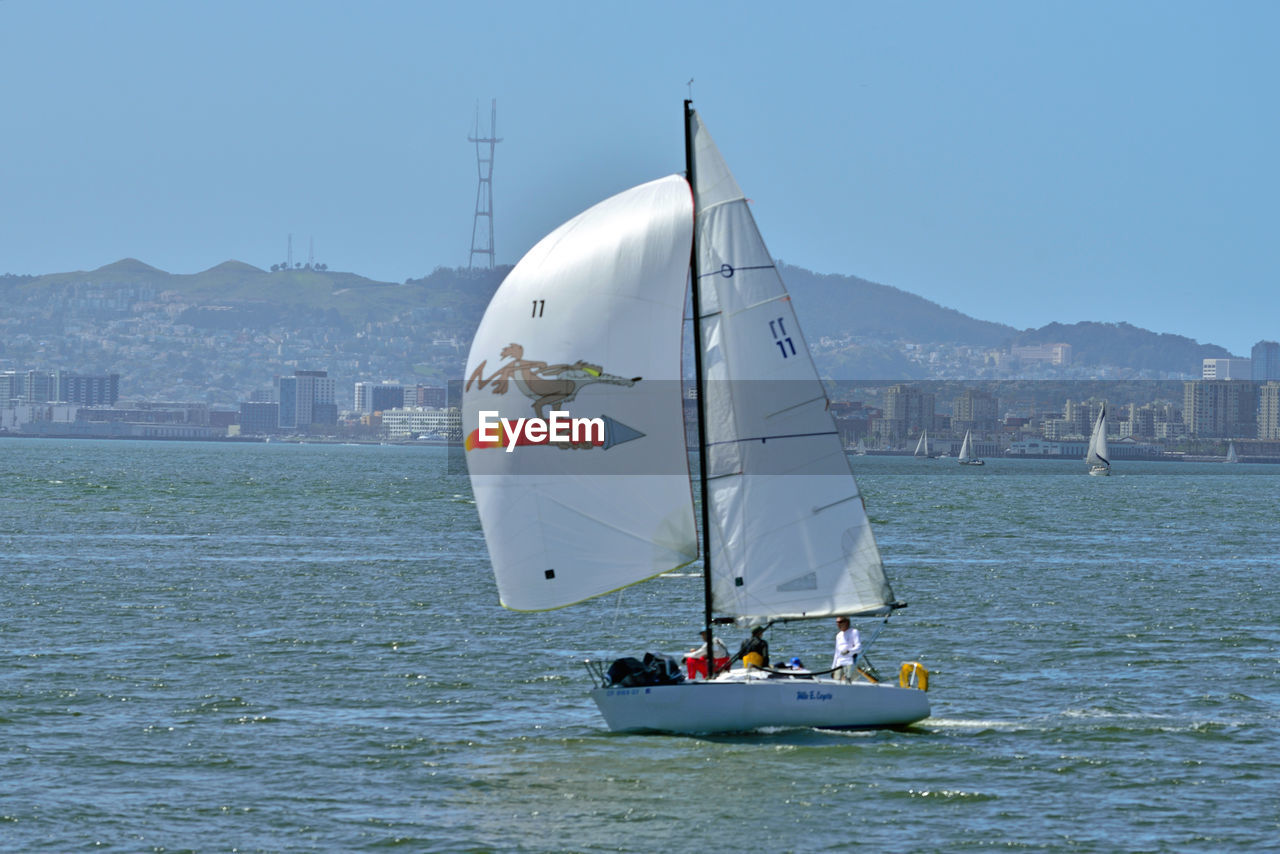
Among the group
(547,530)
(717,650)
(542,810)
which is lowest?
(542,810)

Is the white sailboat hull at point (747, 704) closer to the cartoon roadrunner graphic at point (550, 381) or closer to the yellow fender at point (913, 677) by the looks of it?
the yellow fender at point (913, 677)

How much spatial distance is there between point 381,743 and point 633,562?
220 inches

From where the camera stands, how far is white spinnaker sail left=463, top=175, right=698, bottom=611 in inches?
993

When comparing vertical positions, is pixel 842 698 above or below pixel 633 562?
below

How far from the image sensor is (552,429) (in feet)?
82.7

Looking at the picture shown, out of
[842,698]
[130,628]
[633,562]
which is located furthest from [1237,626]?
[130,628]

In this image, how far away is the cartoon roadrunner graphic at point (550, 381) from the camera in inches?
993

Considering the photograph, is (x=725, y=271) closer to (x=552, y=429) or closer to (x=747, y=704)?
(x=552, y=429)

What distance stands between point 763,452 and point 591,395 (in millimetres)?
2969

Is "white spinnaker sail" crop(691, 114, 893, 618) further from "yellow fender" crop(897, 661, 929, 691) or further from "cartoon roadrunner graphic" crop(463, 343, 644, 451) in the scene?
"cartoon roadrunner graphic" crop(463, 343, 644, 451)

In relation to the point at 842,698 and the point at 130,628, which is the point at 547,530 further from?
the point at 130,628

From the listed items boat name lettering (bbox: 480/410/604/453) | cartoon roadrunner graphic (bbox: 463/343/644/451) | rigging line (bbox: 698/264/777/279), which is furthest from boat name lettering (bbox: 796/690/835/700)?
rigging line (bbox: 698/264/777/279)

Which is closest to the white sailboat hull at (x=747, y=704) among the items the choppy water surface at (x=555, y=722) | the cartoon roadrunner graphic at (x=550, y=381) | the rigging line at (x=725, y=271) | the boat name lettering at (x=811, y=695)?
the boat name lettering at (x=811, y=695)

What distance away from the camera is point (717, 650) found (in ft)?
88.9
